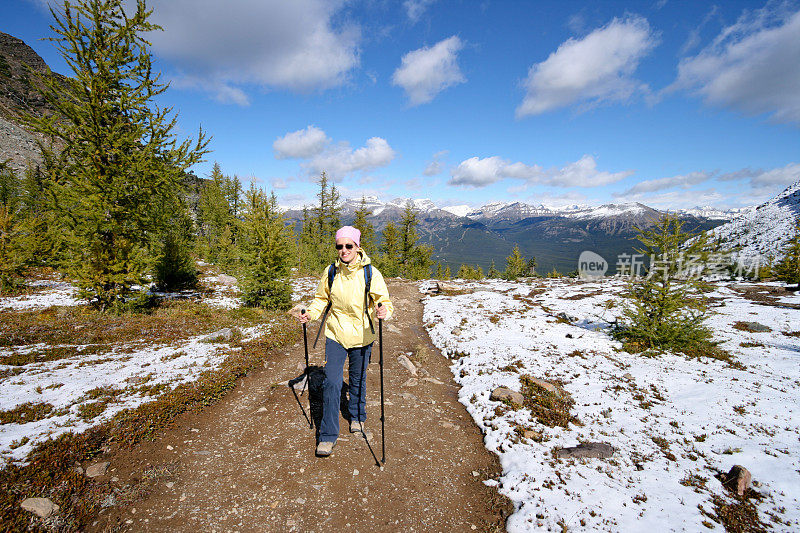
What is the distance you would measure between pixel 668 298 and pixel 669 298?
0.10 feet

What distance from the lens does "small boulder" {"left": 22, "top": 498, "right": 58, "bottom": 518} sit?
12.4 ft

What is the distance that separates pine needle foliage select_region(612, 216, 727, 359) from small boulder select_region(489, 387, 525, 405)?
654 centimetres

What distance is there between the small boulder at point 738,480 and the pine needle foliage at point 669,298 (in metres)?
6.85

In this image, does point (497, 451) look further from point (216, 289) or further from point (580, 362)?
point (216, 289)

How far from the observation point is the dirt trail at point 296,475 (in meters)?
4.33

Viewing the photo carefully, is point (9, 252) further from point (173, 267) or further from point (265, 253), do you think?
point (265, 253)

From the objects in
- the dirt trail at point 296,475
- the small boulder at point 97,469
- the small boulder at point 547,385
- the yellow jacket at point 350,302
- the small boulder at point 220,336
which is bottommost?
the dirt trail at point 296,475

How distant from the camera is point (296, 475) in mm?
5102

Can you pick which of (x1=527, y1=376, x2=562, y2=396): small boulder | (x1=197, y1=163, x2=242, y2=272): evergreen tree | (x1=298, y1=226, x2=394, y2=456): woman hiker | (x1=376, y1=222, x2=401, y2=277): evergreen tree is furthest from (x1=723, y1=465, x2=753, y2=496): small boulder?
(x1=197, y1=163, x2=242, y2=272): evergreen tree

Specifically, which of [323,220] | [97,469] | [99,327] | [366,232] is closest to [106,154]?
[99,327]

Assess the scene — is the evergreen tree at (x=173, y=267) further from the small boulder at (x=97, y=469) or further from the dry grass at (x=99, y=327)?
the small boulder at (x=97, y=469)

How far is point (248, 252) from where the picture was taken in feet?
45.4

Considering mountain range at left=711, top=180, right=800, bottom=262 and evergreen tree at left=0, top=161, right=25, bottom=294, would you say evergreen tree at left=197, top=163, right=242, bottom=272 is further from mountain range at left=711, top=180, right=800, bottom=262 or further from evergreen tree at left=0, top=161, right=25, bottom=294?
mountain range at left=711, top=180, right=800, bottom=262

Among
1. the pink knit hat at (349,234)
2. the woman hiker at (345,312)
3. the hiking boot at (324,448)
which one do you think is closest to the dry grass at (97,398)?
the hiking boot at (324,448)
